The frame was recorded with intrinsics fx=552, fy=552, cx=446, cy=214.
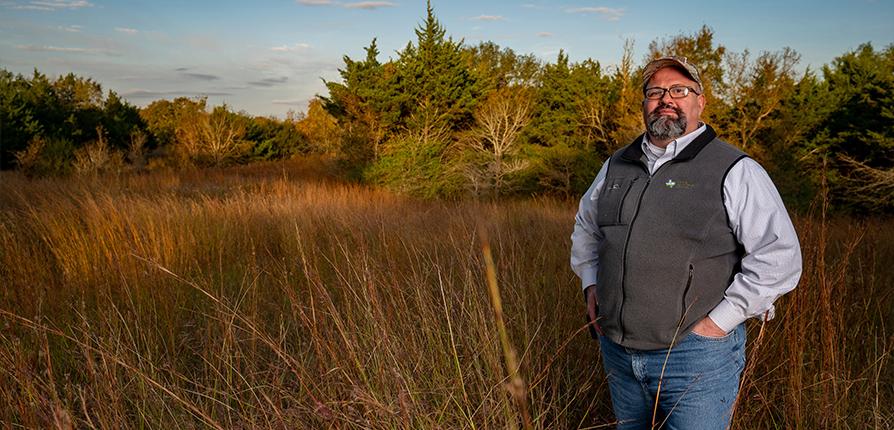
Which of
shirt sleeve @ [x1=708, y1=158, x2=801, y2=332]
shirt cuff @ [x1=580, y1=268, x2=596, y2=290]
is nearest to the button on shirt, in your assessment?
shirt sleeve @ [x1=708, y1=158, x2=801, y2=332]

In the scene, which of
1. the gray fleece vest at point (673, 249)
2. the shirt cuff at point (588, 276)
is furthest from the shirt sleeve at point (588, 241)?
the gray fleece vest at point (673, 249)

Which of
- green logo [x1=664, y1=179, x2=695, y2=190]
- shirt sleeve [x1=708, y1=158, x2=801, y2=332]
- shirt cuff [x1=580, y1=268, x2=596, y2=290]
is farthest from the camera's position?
shirt cuff [x1=580, y1=268, x2=596, y2=290]

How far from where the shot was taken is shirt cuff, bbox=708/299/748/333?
1.72 metres

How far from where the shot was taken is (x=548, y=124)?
1959cm

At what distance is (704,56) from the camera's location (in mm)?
20094

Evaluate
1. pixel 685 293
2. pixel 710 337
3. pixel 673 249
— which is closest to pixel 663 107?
pixel 673 249

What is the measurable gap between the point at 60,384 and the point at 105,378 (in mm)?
1343

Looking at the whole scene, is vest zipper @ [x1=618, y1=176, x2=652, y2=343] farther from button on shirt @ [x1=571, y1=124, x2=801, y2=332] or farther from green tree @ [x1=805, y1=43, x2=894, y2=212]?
green tree @ [x1=805, y1=43, x2=894, y2=212]

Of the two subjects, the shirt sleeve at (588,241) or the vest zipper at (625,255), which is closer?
the vest zipper at (625,255)

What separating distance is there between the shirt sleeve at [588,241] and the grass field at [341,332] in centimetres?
36

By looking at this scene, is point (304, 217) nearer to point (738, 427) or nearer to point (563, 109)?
point (738, 427)

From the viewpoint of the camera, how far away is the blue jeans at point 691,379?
1782mm

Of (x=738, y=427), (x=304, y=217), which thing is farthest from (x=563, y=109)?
(x=738, y=427)

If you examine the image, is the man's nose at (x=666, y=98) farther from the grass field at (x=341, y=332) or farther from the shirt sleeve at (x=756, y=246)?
the grass field at (x=341, y=332)
